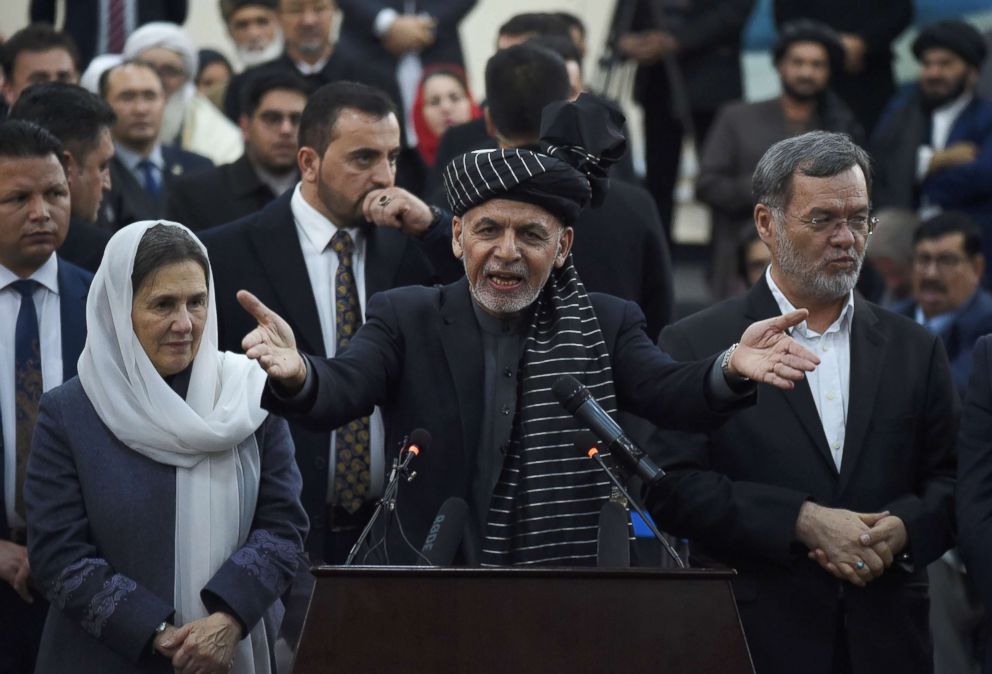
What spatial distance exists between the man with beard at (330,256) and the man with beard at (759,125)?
10.7ft

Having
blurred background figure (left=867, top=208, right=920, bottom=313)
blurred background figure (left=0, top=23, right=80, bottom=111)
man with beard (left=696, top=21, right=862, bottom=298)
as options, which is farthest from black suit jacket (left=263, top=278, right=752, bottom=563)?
man with beard (left=696, top=21, right=862, bottom=298)

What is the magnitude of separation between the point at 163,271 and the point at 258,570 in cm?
79

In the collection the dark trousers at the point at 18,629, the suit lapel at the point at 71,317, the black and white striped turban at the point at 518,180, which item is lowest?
the dark trousers at the point at 18,629

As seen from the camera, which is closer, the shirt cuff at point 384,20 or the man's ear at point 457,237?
the man's ear at point 457,237

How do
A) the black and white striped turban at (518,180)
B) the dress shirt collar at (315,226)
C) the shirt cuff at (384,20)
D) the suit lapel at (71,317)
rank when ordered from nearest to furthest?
the black and white striped turban at (518,180) → the suit lapel at (71,317) → the dress shirt collar at (315,226) → the shirt cuff at (384,20)

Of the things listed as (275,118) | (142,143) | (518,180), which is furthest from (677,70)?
(518,180)

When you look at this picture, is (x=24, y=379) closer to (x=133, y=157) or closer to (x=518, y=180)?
(x=518, y=180)

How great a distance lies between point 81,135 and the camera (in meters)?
6.01

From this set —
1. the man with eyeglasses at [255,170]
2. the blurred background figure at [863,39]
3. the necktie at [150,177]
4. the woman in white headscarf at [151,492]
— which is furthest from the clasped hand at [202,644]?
the blurred background figure at [863,39]

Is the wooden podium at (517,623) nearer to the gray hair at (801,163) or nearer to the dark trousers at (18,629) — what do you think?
the gray hair at (801,163)

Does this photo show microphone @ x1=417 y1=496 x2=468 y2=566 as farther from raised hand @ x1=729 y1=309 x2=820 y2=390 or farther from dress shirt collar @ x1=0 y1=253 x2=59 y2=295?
dress shirt collar @ x1=0 y1=253 x2=59 y2=295

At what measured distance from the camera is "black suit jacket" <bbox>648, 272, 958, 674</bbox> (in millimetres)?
4691

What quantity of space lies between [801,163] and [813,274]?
0.31m

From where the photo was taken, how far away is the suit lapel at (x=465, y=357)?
4.32 metres
